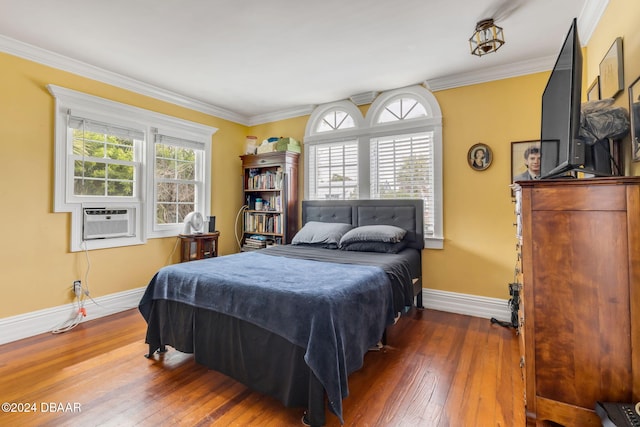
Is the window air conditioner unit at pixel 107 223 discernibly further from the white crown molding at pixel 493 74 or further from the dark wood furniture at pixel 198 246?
Result: the white crown molding at pixel 493 74

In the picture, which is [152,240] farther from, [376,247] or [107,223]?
[376,247]

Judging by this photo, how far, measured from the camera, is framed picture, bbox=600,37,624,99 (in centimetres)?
178

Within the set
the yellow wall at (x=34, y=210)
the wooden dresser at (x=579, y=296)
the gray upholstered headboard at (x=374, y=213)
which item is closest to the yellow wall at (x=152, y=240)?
the yellow wall at (x=34, y=210)

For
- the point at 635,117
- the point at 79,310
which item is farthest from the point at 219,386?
the point at 635,117

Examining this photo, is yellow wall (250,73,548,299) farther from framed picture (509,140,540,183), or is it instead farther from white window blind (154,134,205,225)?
white window blind (154,134,205,225)

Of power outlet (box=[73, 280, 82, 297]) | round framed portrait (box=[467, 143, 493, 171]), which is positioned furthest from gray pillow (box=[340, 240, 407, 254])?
power outlet (box=[73, 280, 82, 297])

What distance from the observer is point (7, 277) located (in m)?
2.60

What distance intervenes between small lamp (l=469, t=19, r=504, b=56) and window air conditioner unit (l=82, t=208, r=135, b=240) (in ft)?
12.6

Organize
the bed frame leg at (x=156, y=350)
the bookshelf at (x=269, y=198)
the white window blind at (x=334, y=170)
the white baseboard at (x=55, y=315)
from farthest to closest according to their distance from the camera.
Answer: the bookshelf at (x=269, y=198) < the white window blind at (x=334, y=170) < the white baseboard at (x=55, y=315) < the bed frame leg at (x=156, y=350)

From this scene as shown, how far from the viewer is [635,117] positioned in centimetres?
154

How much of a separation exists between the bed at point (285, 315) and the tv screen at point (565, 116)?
1.28 m

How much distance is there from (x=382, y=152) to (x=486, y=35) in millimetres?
1608

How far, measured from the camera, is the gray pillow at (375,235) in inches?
121

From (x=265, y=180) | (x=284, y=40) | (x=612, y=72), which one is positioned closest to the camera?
(x=612, y=72)
